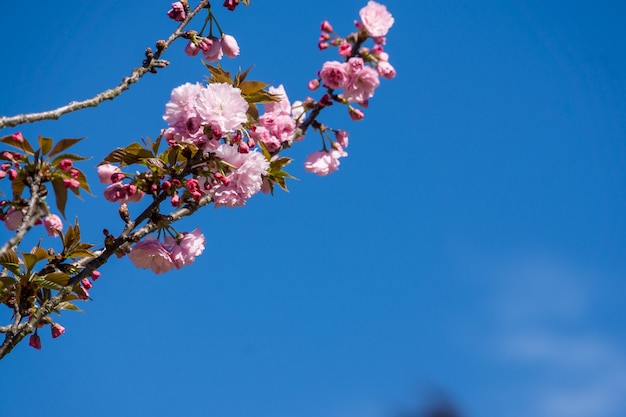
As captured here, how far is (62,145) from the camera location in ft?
7.41

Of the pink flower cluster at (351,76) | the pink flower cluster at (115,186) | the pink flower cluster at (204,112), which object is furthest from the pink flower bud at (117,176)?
the pink flower cluster at (351,76)

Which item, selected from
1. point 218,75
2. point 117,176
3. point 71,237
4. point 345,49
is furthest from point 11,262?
point 345,49

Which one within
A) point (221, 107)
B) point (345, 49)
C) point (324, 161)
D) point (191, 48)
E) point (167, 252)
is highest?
point (191, 48)

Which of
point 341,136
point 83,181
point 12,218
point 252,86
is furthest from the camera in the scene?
point 341,136

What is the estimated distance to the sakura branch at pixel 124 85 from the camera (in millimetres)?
2119

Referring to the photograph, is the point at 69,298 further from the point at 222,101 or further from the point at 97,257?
the point at 222,101

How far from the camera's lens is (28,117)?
83.9 inches

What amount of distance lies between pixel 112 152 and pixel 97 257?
1.42 ft

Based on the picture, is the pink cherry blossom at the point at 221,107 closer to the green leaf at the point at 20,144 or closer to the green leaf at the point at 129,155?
the green leaf at the point at 129,155

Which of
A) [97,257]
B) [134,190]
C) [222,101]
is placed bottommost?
[97,257]

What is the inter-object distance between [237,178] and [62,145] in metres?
0.72

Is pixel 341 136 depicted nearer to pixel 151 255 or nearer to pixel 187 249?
pixel 187 249

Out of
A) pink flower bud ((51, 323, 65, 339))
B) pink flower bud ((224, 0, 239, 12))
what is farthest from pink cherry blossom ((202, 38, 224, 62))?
pink flower bud ((51, 323, 65, 339))

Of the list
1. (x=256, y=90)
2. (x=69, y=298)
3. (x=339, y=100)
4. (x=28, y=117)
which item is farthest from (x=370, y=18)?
(x=69, y=298)
